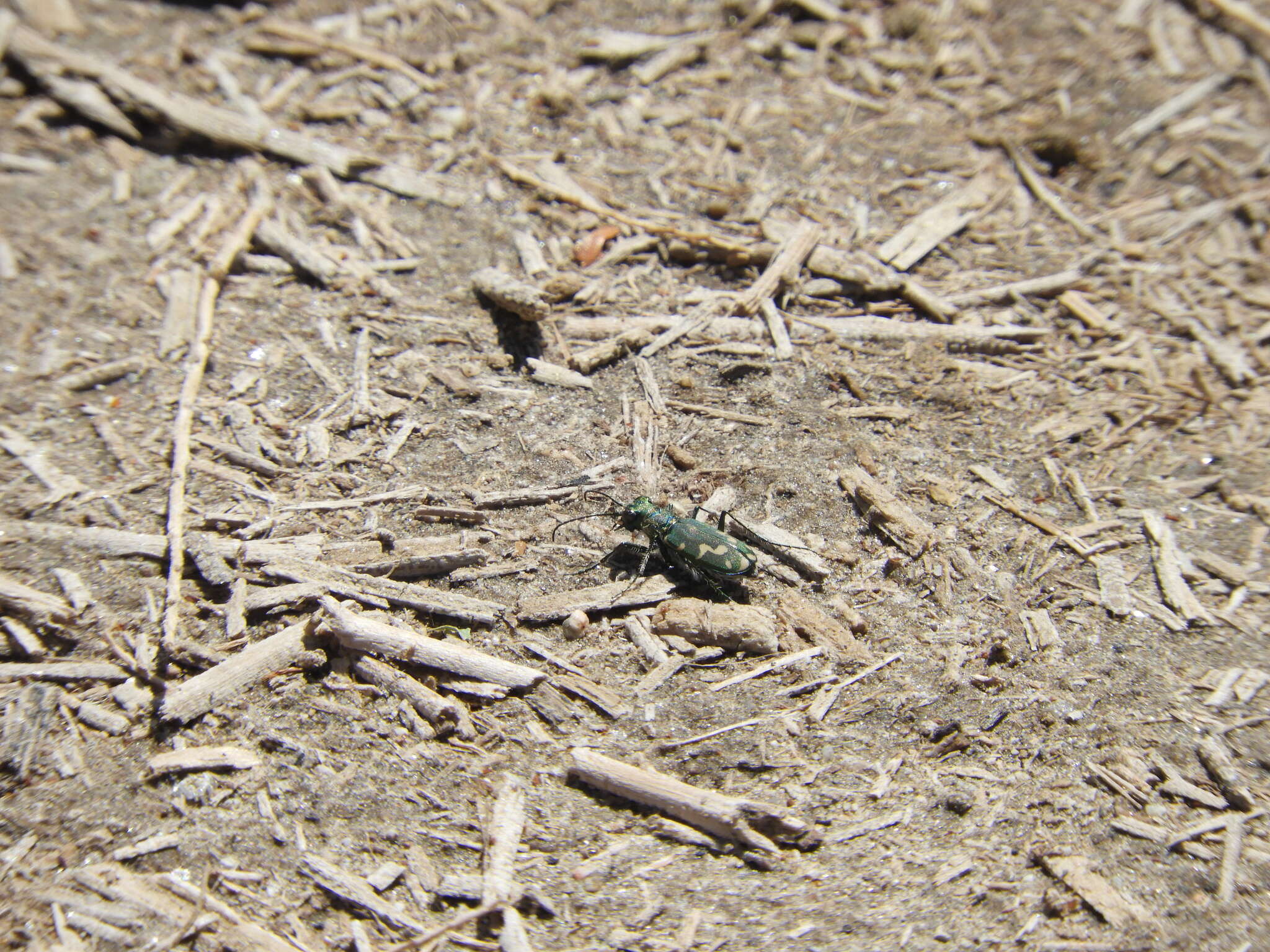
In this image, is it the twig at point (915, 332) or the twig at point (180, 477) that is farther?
the twig at point (915, 332)

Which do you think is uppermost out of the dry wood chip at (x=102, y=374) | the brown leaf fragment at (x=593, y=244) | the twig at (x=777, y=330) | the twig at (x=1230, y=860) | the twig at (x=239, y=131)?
the twig at (x=239, y=131)

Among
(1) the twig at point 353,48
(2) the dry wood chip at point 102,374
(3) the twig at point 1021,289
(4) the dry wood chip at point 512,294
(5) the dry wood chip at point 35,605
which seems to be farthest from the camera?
(1) the twig at point 353,48

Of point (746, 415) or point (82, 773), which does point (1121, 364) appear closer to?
point (746, 415)

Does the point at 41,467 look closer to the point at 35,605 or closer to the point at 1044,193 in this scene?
the point at 35,605

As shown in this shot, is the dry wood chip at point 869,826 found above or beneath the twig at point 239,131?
beneath

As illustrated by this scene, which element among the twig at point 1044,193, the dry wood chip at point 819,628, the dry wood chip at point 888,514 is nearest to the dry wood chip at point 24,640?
the dry wood chip at point 819,628

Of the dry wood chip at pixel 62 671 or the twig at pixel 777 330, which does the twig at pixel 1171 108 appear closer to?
the twig at pixel 777 330

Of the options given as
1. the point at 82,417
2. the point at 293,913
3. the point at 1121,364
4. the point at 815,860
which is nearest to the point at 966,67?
the point at 1121,364
